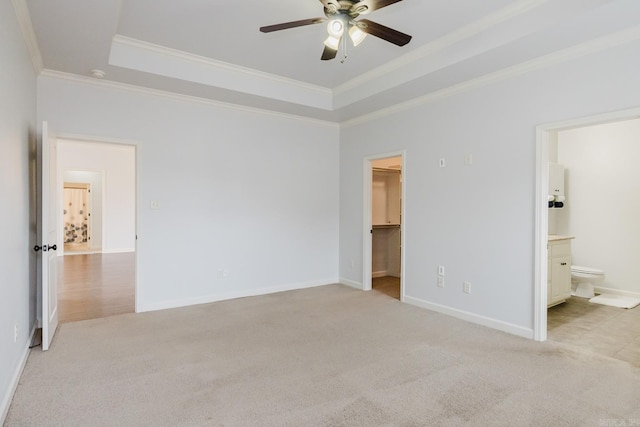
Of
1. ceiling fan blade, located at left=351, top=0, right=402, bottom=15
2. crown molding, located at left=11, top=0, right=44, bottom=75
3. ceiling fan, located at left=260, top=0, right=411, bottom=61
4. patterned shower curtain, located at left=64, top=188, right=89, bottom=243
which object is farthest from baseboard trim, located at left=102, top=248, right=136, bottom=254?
ceiling fan blade, located at left=351, top=0, right=402, bottom=15

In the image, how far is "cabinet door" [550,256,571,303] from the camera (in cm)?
425

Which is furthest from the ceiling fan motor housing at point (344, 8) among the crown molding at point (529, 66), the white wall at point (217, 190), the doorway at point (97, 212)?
the doorway at point (97, 212)

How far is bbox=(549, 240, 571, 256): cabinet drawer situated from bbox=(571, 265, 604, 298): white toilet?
0.60m

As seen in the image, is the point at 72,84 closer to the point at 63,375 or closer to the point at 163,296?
the point at 163,296

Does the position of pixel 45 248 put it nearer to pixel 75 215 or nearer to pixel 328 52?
pixel 328 52

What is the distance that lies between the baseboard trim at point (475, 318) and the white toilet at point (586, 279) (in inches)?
84.6

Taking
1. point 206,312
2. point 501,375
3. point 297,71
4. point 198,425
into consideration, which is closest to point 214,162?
point 297,71

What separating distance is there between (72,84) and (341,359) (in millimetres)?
3846

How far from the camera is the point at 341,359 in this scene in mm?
2893

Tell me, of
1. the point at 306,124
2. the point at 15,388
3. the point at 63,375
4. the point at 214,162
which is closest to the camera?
the point at 15,388

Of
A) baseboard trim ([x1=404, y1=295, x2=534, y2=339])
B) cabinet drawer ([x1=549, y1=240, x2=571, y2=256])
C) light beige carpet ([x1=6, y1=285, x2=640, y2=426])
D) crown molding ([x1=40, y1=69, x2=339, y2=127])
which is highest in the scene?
crown molding ([x1=40, y1=69, x2=339, y2=127])

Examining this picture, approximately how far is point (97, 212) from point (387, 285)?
8758mm

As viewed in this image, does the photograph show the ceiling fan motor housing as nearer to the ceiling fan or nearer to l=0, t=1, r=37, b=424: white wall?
the ceiling fan

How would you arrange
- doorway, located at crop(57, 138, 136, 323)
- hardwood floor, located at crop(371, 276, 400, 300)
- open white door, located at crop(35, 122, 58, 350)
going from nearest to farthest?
open white door, located at crop(35, 122, 58, 350), hardwood floor, located at crop(371, 276, 400, 300), doorway, located at crop(57, 138, 136, 323)
